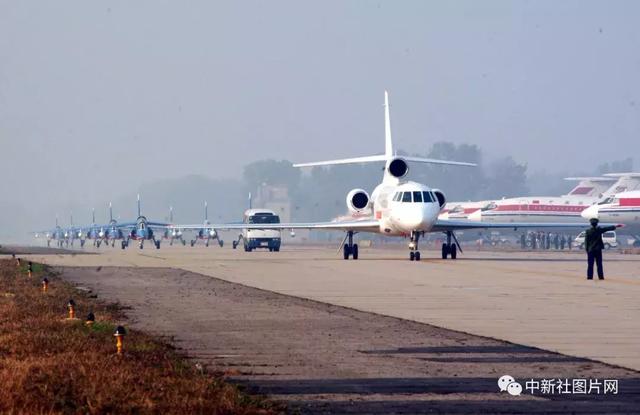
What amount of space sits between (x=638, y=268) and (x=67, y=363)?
29.6m

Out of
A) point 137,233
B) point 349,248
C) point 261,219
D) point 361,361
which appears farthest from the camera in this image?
point 137,233

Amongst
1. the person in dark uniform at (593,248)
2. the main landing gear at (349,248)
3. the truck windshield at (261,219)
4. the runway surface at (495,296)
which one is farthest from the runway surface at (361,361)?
the truck windshield at (261,219)

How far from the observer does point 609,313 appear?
747 inches

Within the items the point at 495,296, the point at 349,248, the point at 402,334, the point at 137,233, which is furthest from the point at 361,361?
the point at 137,233

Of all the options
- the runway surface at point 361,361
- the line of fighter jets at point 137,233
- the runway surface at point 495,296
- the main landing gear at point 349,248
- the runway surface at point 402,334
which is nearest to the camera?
the runway surface at point 361,361

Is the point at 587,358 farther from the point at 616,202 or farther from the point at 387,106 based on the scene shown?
the point at 616,202

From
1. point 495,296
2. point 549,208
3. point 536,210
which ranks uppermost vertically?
point 549,208

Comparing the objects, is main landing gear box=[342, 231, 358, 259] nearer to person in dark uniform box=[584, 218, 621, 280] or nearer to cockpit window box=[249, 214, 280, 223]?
person in dark uniform box=[584, 218, 621, 280]

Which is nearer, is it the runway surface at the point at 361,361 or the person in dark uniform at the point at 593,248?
the runway surface at the point at 361,361

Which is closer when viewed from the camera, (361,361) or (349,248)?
(361,361)

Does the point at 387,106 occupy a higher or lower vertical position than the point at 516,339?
higher

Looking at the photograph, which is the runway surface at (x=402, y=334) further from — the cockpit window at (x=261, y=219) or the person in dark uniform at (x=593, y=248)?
the cockpit window at (x=261, y=219)

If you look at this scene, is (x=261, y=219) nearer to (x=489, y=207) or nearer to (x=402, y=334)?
(x=489, y=207)

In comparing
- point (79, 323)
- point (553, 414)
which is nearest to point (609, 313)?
point (79, 323)
